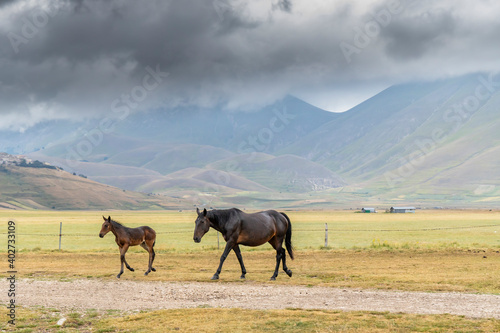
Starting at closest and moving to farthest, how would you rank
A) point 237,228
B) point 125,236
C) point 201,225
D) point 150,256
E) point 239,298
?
point 239,298, point 201,225, point 237,228, point 125,236, point 150,256

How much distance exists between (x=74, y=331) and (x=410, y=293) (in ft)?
35.6

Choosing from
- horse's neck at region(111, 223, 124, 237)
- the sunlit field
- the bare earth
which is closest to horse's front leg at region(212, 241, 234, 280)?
the bare earth

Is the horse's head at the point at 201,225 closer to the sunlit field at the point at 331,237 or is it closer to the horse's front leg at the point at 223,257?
the horse's front leg at the point at 223,257

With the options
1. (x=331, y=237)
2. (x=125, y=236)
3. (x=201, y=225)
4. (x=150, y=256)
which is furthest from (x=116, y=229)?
(x=331, y=237)

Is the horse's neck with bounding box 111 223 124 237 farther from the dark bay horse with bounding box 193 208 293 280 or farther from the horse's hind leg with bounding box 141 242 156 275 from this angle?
the dark bay horse with bounding box 193 208 293 280

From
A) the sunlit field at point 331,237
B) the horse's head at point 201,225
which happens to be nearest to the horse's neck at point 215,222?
the horse's head at point 201,225

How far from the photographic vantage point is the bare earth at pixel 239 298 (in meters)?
14.9

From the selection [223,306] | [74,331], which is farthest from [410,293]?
[74,331]

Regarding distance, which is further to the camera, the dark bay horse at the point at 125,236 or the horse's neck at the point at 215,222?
the dark bay horse at the point at 125,236

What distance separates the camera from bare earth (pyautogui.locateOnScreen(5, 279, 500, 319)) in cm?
1491

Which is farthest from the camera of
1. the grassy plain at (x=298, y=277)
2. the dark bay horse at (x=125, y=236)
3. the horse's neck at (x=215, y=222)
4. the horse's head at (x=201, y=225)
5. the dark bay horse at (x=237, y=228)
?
the dark bay horse at (x=125, y=236)

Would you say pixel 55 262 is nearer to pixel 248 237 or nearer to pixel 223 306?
pixel 248 237

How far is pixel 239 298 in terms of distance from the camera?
54.2ft

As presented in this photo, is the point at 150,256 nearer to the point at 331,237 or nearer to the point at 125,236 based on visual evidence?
the point at 125,236
